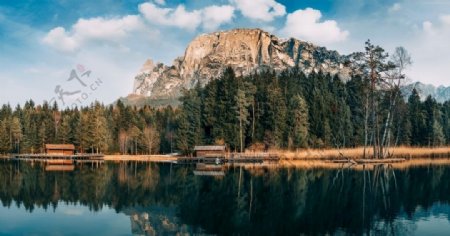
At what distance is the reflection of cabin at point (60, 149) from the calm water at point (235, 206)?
71.6 metres

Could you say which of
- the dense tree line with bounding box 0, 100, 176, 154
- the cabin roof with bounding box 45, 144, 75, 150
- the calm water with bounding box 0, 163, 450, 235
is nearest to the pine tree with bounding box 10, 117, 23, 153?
the dense tree line with bounding box 0, 100, 176, 154

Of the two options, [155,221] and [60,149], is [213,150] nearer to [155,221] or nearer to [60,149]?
[60,149]

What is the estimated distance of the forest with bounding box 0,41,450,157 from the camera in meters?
71.7

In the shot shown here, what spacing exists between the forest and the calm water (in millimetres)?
27741

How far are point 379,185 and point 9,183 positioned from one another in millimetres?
39329

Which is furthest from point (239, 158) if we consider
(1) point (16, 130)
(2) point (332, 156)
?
(1) point (16, 130)

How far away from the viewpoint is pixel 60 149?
378 feet

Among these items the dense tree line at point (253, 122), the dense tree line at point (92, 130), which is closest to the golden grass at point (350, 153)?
the dense tree line at point (253, 122)

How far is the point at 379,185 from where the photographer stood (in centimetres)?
3884

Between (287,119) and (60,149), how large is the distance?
6412 cm

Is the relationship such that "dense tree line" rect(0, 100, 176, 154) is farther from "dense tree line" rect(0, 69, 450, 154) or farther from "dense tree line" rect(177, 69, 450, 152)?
"dense tree line" rect(177, 69, 450, 152)

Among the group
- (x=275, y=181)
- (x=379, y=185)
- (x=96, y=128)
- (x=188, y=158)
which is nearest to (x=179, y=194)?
(x=275, y=181)

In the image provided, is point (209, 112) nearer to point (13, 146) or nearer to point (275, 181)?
point (275, 181)

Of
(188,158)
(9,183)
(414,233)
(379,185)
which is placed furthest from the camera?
(188,158)
